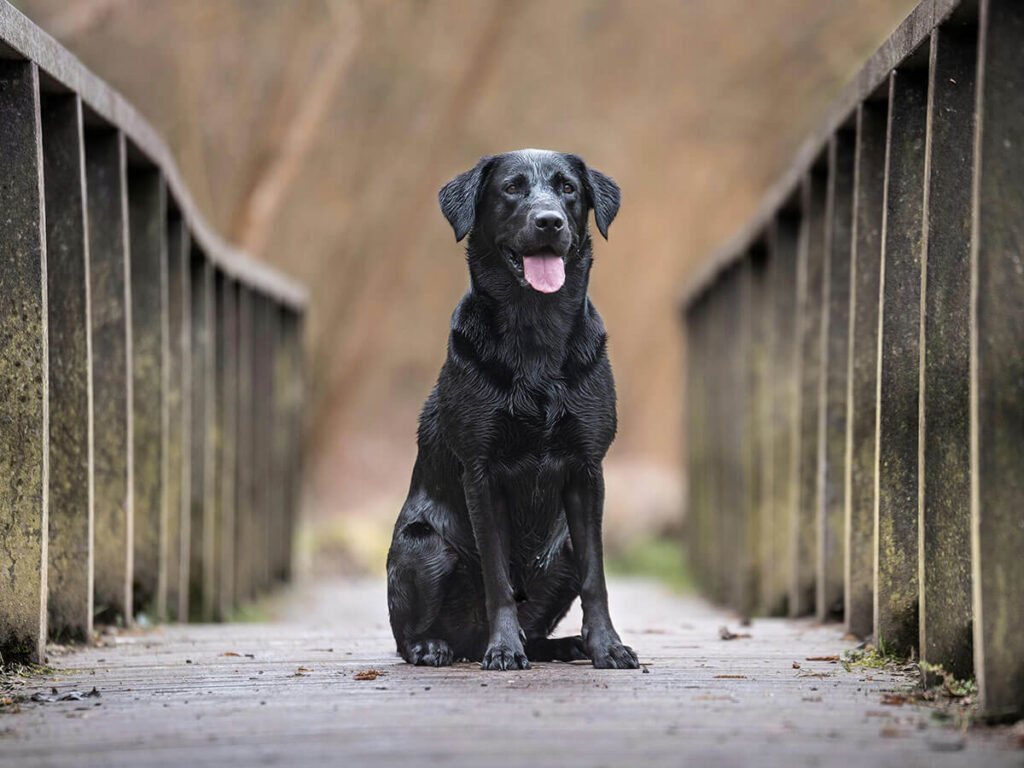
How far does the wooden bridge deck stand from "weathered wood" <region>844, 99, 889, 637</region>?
1.63 feet

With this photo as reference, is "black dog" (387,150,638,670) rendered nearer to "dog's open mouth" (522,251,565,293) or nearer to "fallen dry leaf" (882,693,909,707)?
"dog's open mouth" (522,251,565,293)

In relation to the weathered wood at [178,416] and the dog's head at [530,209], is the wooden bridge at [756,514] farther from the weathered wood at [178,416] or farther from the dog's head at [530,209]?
the dog's head at [530,209]

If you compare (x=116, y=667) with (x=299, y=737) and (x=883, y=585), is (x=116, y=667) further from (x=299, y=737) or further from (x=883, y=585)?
(x=883, y=585)

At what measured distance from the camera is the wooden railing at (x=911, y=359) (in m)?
3.94

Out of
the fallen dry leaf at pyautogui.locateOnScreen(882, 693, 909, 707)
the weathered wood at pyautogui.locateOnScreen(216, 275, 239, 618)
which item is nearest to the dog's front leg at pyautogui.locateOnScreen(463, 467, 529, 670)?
the fallen dry leaf at pyautogui.locateOnScreen(882, 693, 909, 707)

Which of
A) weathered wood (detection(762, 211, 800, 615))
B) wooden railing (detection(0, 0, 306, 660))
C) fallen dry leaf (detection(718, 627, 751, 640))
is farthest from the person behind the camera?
weathered wood (detection(762, 211, 800, 615))

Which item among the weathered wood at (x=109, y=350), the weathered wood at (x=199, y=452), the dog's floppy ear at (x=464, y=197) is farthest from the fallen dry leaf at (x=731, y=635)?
the weathered wood at (x=199, y=452)

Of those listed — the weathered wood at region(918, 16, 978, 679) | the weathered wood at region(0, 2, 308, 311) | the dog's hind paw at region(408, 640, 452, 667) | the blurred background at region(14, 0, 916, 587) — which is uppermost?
the blurred background at region(14, 0, 916, 587)

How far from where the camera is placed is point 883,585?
545cm

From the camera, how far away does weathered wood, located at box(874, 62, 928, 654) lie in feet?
17.7

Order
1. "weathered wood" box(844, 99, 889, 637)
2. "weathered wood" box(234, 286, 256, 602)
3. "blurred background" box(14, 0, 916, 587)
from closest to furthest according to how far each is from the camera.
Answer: "weathered wood" box(844, 99, 889, 637), "weathered wood" box(234, 286, 256, 602), "blurred background" box(14, 0, 916, 587)

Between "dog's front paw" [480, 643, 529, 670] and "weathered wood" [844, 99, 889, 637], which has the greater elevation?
"weathered wood" [844, 99, 889, 637]

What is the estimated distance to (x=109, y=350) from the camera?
6.98 m

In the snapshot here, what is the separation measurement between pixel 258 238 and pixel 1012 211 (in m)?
13.3
